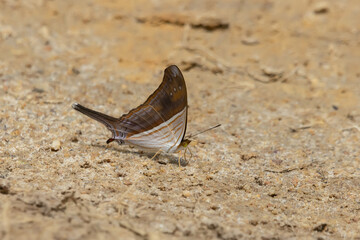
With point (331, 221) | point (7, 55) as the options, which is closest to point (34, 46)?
point (7, 55)

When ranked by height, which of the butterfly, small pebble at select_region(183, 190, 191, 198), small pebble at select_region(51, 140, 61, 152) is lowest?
small pebble at select_region(183, 190, 191, 198)

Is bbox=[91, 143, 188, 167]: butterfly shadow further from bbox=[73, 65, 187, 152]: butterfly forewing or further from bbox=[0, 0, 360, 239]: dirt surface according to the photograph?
bbox=[73, 65, 187, 152]: butterfly forewing

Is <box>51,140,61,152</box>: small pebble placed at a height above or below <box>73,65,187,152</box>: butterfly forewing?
below

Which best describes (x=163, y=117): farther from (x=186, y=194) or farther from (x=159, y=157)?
(x=186, y=194)

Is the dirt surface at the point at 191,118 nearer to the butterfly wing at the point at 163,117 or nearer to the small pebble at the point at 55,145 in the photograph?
the small pebble at the point at 55,145

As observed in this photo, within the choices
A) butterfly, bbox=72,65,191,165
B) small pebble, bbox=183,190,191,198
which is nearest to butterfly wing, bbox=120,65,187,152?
butterfly, bbox=72,65,191,165
